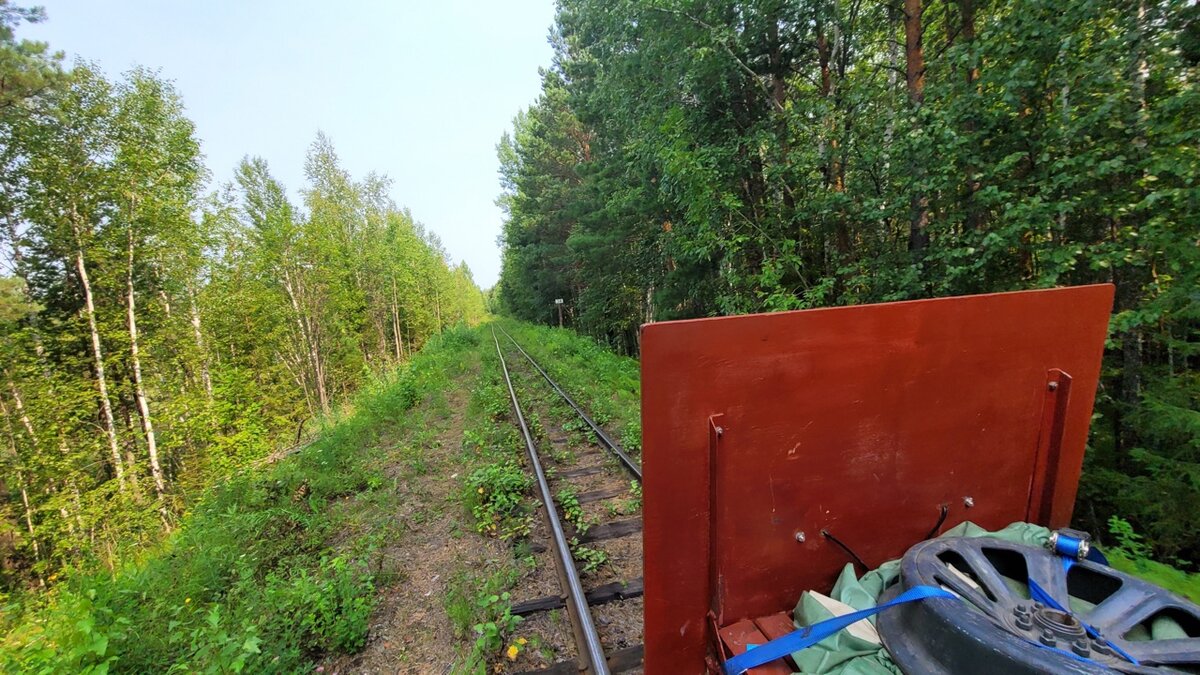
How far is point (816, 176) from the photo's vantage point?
7066 millimetres

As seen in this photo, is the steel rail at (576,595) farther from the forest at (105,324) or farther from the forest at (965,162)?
the forest at (105,324)

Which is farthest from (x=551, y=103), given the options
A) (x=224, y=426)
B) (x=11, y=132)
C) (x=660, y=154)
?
(x=224, y=426)

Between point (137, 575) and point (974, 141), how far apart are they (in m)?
9.10

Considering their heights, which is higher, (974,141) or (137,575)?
(974,141)

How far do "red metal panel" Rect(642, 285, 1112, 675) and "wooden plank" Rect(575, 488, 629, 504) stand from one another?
11.0 feet

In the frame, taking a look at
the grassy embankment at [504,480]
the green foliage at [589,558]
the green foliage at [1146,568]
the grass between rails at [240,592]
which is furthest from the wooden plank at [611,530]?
the green foliage at [1146,568]

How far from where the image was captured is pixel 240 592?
3850 mm

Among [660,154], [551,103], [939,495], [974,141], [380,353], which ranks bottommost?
[380,353]

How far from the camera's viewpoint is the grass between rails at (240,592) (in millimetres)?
2848

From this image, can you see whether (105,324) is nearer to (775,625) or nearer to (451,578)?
(451,578)

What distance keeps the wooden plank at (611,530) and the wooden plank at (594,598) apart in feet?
2.37

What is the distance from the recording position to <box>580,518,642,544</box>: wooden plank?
13.6 ft

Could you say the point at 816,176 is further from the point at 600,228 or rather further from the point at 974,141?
the point at 600,228

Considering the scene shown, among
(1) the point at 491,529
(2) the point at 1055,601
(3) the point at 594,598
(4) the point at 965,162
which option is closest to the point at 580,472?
(1) the point at 491,529
